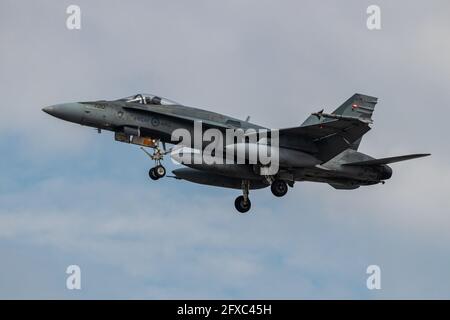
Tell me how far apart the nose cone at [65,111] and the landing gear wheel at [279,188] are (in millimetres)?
7053

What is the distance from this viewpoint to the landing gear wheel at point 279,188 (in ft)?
119

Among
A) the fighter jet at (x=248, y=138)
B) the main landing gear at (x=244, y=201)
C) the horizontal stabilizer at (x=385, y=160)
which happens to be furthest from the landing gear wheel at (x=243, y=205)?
the horizontal stabilizer at (x=385, y=160)

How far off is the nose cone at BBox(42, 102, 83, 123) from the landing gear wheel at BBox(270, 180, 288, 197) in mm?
7053

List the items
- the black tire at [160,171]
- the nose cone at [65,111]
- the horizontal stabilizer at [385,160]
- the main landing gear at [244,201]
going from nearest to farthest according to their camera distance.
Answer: the nose cone at [65,111]
the black tire at [160,171]
the horizontal stabilizer at [385,160]
the main landing gear at [244,201]

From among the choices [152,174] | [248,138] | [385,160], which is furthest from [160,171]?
[385,160]

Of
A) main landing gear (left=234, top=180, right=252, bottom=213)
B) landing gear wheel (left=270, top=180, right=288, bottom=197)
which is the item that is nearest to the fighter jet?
landing gear wheel (left=270, top=180, right=288, bottom=197)

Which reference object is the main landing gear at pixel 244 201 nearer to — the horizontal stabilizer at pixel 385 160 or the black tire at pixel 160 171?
the horizontal stabilizer at pixel 385 160

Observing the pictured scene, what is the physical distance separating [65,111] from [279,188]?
7.71m

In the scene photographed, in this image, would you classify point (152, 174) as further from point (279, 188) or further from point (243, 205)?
point (243, 205)

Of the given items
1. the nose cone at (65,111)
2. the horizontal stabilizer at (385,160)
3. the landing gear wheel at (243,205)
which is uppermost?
the nose cone at (65,111)

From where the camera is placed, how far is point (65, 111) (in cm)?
3428

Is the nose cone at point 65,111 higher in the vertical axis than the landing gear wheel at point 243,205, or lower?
higher

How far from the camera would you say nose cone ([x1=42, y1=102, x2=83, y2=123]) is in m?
34.3

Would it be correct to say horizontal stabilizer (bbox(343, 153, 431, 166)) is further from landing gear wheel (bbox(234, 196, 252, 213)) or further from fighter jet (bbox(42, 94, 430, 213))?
landing gear wheel (bbox(234, 196, 252, 213))
